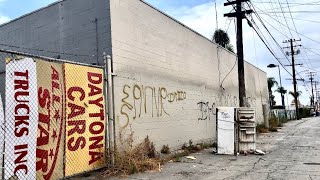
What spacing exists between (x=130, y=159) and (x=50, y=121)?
2.50m

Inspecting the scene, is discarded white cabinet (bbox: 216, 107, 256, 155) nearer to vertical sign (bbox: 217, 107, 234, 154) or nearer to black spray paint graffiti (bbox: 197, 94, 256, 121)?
vertical sign (bbox: 217, 107, 234, 154)

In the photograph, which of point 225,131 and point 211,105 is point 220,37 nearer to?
point 211,105

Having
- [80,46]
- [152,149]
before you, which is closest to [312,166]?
[152,149]

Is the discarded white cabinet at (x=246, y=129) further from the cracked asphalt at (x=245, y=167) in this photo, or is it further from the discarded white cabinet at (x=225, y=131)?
the cracked asphalt at (x=245, y=167)

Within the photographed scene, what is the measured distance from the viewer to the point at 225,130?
39.5ft

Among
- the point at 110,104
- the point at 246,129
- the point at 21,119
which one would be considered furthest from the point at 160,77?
the point at 21,119

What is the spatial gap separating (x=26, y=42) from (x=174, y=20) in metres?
5.48

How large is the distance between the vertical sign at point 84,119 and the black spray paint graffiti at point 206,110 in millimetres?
7216

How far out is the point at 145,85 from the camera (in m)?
10.8

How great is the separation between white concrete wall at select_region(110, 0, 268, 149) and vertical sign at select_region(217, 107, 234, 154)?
1559 mm

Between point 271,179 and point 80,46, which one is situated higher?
point 80,46

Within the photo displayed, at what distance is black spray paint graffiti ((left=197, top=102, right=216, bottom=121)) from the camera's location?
15.3 m

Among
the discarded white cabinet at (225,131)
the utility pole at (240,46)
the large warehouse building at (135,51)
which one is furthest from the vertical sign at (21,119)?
the utility pole at (240,46)

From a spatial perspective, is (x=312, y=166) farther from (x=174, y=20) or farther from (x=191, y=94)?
(x=174, y=20)
